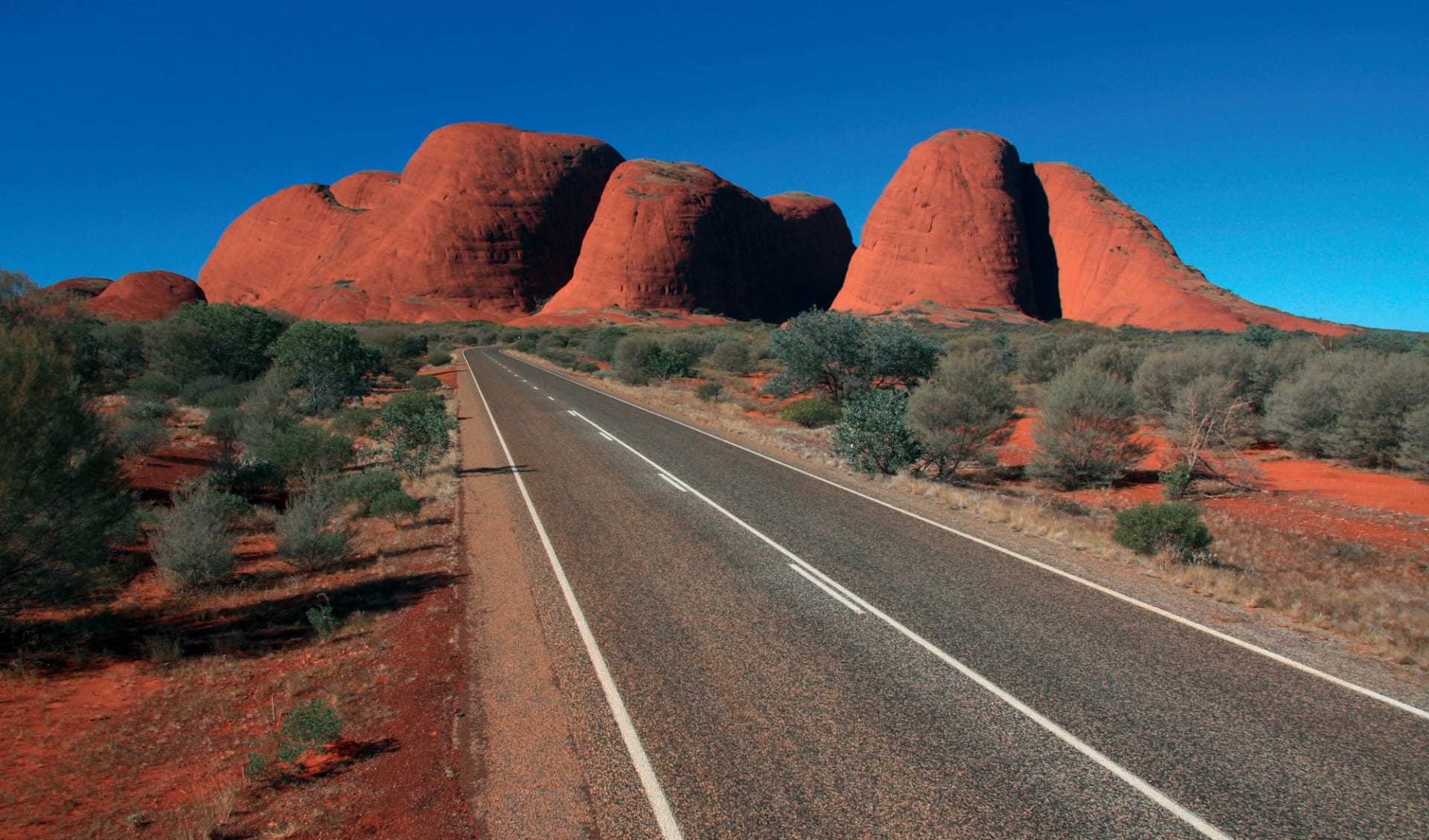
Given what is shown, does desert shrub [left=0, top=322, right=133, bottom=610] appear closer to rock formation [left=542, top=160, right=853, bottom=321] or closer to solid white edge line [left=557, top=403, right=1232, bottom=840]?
solid white edge line [left=557, top=403, right=1232, bottom=840]

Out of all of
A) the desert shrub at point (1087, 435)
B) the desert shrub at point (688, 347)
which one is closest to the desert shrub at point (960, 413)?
the desert shrub at point (1087, 435)

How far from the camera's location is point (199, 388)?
80.4 ft

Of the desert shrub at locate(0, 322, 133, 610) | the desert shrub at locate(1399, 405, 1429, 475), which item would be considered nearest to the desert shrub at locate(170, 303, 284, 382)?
the desert shrub at locate(0, 322, 133, 610)

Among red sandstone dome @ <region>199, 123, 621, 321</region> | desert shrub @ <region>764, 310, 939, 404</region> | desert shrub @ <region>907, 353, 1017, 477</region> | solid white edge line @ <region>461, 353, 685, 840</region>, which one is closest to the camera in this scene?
solid white edge line @ <region>461, 353, 685, 840</region>

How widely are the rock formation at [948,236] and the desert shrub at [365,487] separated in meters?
67.7

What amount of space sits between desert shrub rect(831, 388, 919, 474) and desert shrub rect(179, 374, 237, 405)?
21.3 m

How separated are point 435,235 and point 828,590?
308 feet

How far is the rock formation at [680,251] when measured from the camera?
270 feet

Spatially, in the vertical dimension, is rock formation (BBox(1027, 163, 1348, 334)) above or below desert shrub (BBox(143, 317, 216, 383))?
above

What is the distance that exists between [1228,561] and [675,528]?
301 inches

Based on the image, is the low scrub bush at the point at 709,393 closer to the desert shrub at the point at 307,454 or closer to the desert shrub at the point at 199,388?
the desert shrub at the point at 307,454

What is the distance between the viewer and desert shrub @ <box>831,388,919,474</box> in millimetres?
14797

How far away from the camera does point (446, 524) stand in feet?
35.7

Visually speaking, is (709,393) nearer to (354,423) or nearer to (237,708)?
(354,423)
